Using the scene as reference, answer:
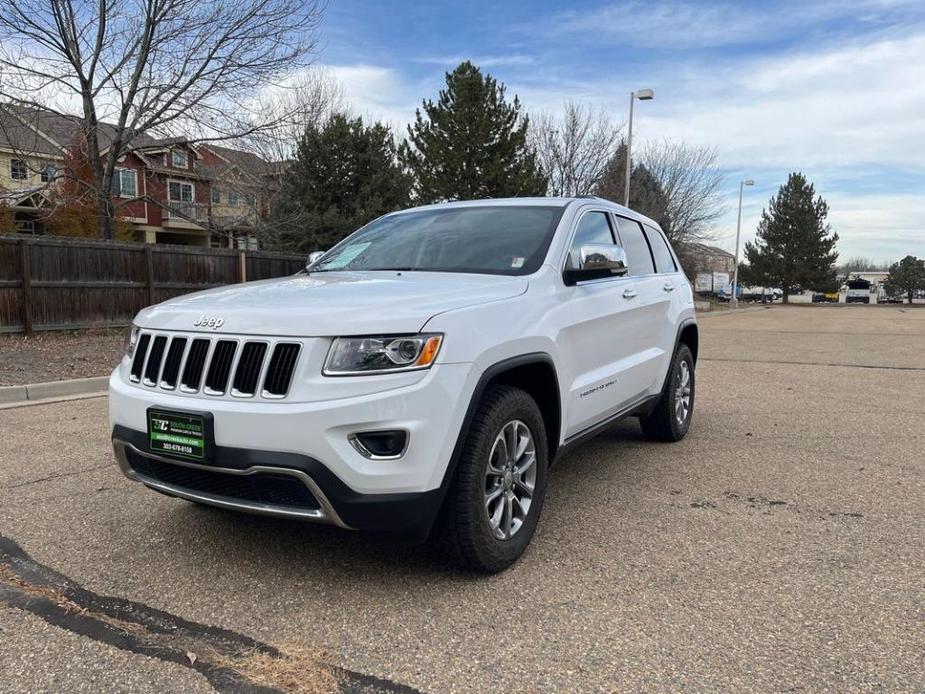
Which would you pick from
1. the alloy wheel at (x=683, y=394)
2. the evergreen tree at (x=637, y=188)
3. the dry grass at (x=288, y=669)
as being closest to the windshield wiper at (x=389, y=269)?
the dry grass at (x=288, y=669)

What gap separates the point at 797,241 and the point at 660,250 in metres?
66.1

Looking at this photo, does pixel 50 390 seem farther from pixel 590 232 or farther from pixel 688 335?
pixel 688 335

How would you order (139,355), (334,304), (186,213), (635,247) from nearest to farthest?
(334,304)
(139,355)
(635,247)
(186,213)

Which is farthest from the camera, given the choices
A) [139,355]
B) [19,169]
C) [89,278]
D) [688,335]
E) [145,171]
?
[145,171]

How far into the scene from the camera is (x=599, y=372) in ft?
13.5

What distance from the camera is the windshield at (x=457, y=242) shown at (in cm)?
382

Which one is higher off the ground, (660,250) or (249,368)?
(660,250)

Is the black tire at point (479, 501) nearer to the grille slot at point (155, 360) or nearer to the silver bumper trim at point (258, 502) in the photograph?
the silver bumper trim at point (258, 502)

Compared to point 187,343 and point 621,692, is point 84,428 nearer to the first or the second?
point 187,343

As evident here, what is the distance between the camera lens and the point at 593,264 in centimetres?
372

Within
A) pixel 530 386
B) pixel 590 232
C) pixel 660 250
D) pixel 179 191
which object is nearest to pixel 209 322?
pixel 530 386

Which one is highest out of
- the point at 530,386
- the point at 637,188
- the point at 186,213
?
the point at 637,188

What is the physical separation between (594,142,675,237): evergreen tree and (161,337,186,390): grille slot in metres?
27.8

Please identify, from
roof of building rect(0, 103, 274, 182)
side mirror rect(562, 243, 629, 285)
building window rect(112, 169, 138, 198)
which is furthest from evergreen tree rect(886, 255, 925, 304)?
side mirror rect(562, 243, 629, 285)
